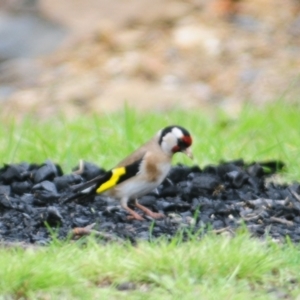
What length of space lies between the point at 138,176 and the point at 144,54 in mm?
6527

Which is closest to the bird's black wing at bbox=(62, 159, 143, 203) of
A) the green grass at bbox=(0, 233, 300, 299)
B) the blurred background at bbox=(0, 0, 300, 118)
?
the green grass at bbox=(0, 233, 300, 299)

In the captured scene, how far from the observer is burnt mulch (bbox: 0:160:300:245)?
19.5 feet

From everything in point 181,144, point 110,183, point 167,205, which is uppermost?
point 181,144

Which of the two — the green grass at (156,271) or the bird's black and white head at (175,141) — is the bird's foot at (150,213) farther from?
the green grass at (156,271)

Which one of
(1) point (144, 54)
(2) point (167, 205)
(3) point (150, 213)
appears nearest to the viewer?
(3) point (150, 213)

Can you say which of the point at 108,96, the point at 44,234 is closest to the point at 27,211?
the point at 44,234

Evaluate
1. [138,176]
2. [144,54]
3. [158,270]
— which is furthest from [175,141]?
[144,54]

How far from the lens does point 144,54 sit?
42.1 feet

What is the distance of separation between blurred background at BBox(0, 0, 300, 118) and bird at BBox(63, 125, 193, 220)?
4365mm

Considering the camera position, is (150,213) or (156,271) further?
(150,213)

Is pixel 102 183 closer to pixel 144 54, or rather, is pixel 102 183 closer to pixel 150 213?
pixel 150 213

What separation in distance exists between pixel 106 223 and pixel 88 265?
0.98 m

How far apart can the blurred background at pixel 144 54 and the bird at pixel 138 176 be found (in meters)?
4.36

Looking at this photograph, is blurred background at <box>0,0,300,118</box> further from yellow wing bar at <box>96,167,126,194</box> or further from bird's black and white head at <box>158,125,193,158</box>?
yellow wing bar at <box>96,167,126,194</box>
